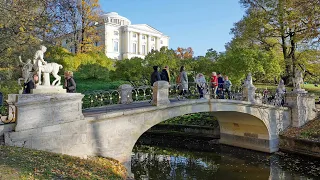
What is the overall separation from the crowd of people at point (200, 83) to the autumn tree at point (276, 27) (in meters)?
12.1

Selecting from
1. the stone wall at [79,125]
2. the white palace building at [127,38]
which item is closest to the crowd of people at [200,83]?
the stone wall at [79,125]

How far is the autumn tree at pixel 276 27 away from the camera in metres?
25.0


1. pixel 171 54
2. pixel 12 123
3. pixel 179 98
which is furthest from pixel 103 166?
pixel 171 54

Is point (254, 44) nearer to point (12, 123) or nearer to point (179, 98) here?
point (179, 98)

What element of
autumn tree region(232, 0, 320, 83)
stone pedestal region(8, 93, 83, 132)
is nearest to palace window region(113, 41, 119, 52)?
autumn tree region(232, 0, 320, 83)

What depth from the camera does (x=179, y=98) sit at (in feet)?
42.7

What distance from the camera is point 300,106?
1777 cm

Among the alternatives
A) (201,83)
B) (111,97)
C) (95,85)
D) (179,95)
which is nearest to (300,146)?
(201,83)

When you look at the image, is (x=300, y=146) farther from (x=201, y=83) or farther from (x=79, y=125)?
(x=79, y=125)

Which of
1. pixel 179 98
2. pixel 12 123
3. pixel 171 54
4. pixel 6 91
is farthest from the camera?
pixel 171 54

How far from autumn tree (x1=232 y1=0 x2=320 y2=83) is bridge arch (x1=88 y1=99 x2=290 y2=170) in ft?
32.5

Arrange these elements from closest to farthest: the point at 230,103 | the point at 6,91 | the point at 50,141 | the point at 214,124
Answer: the point at 50,141
the point at 230,103
the point at 6,91
the point at 214,124

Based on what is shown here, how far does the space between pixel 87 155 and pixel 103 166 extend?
0.87m

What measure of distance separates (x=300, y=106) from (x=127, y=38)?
4927 cm
